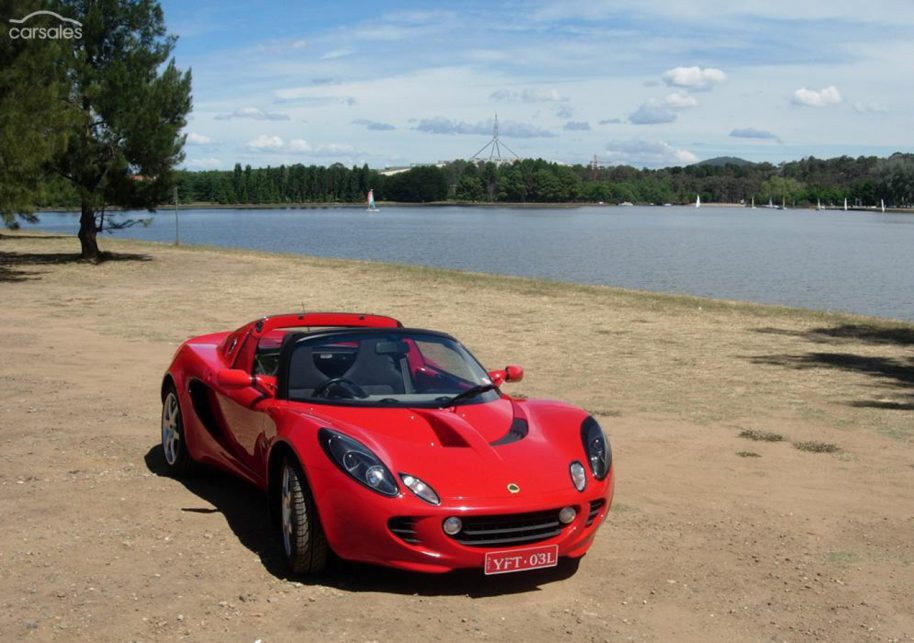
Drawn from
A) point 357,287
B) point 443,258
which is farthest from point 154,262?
point 443,258

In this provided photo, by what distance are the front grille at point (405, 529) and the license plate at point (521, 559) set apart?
37 cm

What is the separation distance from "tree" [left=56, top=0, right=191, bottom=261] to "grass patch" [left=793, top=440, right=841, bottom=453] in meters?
23.9

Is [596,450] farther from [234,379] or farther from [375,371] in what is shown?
[234,379]

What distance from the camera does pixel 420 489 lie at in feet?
16.4

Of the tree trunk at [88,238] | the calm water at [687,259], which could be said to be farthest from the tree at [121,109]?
the calm water at [687,259]

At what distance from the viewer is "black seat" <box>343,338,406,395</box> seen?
6105mm

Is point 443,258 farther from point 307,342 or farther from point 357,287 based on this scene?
point 307,342

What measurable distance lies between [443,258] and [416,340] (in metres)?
37.5

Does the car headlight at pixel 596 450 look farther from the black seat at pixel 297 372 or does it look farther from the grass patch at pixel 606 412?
the grass patch at pixel 606 412

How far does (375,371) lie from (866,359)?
1037 centimetres

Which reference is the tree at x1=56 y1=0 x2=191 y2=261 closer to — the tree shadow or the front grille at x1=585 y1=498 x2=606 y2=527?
the tree shadow

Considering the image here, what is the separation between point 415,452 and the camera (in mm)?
5254

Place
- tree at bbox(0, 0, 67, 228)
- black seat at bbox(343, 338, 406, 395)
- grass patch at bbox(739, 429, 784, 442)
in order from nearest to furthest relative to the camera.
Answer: black seat at bbox(343, 338, 406, 395) → grass patch at bbox(739, 429, 784, 442) → tree at bbox(0, 0, 67, 228)

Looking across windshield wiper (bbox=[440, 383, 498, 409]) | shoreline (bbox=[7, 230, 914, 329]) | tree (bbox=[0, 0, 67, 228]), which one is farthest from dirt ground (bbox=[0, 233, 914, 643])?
tree (bbox=[0, 0, 67, 228])
